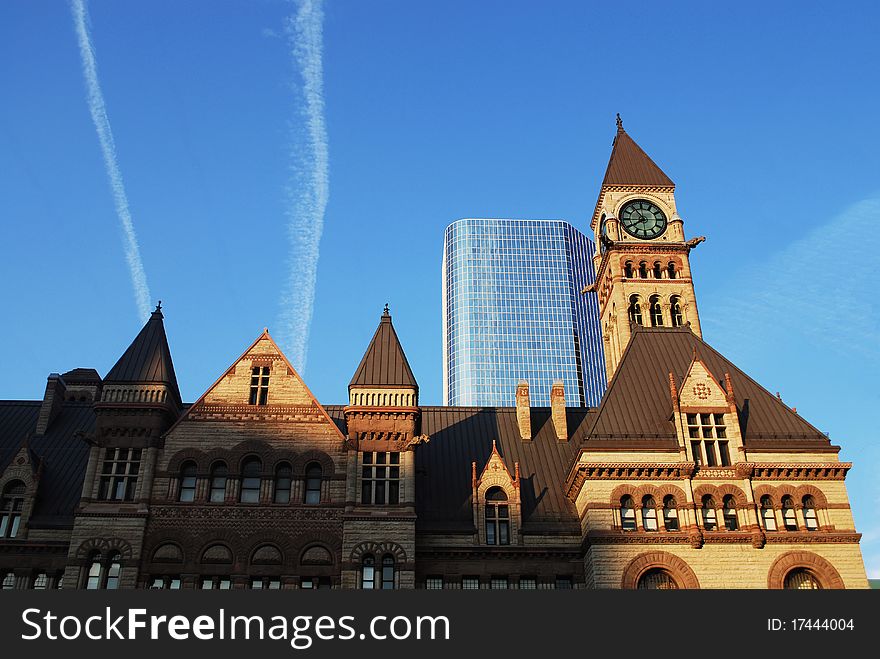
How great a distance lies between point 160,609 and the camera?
27516 millimetres

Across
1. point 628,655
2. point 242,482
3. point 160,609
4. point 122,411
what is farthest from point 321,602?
point 122,411

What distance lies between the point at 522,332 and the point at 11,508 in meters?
147

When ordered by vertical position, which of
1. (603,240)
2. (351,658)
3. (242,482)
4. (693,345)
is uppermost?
(603,240)

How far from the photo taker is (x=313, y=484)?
4325cm

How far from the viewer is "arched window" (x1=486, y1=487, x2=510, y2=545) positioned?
44.0 metres

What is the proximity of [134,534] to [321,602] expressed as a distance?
16.9 m

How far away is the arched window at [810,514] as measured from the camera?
140 ft

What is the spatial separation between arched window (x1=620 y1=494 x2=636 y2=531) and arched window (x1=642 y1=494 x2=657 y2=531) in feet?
1.55

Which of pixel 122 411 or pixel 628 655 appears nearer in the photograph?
pixel 628 655

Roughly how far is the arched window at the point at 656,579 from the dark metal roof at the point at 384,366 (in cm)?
1421

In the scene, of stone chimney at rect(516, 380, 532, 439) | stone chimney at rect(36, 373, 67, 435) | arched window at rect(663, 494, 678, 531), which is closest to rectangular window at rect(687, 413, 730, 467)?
arched window at rect(663, 494, 678, 531)

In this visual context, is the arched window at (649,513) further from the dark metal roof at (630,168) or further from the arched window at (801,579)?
the dark metal roof at (630,168)

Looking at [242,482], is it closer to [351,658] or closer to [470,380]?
[351,658]

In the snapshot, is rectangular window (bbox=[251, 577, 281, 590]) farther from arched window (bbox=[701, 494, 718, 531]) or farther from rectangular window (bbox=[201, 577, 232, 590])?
arched window (bbox=[701, 494, 718, 531])
